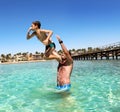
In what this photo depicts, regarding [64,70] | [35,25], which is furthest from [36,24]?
[64,70]

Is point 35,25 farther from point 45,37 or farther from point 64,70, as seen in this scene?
point 64,70

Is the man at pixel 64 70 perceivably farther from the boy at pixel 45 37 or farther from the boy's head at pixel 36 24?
the boy's head at pixel 36 24

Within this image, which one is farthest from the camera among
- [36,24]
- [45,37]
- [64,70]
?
[64,70]

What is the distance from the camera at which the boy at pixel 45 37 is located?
867 centimetres

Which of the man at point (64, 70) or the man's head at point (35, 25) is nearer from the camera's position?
the man's head at point (35, 25)

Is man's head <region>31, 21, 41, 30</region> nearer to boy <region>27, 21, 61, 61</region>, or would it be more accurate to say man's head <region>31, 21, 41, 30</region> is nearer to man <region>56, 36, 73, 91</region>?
boy <region>27, 21, 61, 61</region>

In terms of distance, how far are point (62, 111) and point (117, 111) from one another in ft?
4.49

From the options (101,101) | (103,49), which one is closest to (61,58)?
(101,101)

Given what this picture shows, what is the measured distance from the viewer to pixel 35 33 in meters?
8.96

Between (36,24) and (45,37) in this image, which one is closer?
(36,24)

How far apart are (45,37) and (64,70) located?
56.8 inches

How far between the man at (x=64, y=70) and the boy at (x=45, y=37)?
260 mm

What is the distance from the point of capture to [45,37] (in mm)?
8945

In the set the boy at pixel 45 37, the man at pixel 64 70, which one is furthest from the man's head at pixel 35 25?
the man at pixel 64 70
